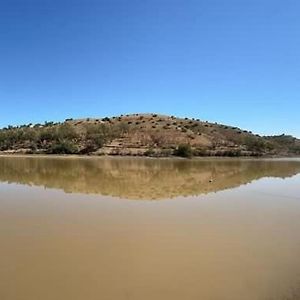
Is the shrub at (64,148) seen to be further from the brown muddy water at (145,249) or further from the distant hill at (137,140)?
the brown muddy water at (145,249)

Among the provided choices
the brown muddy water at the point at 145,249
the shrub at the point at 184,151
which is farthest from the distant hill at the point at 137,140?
the brown muddy water at the point at 145,249

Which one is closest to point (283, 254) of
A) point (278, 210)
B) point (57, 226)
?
point (57, 226)

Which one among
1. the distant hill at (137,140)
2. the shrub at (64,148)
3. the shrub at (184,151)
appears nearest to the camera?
the shrub at (184,151)

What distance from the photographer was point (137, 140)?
8394 cm

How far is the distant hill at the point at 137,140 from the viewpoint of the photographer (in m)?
73.7

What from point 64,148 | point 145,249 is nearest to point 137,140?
point 64,148

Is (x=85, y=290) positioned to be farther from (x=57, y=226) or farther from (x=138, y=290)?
(x=57, y=226)

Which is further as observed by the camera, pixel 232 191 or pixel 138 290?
pixel 232 191

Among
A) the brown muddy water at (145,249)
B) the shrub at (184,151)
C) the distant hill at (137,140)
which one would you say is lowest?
the brown muddy water at (145,249)

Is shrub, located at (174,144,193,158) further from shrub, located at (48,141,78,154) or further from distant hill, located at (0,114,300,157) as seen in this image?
shrub, located at (48,141,78,154)

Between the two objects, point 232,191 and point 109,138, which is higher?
point 109,138

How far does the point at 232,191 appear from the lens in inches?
911

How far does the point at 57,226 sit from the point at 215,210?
6.68m

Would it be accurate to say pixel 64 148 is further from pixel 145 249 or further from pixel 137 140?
pixel 145 249
